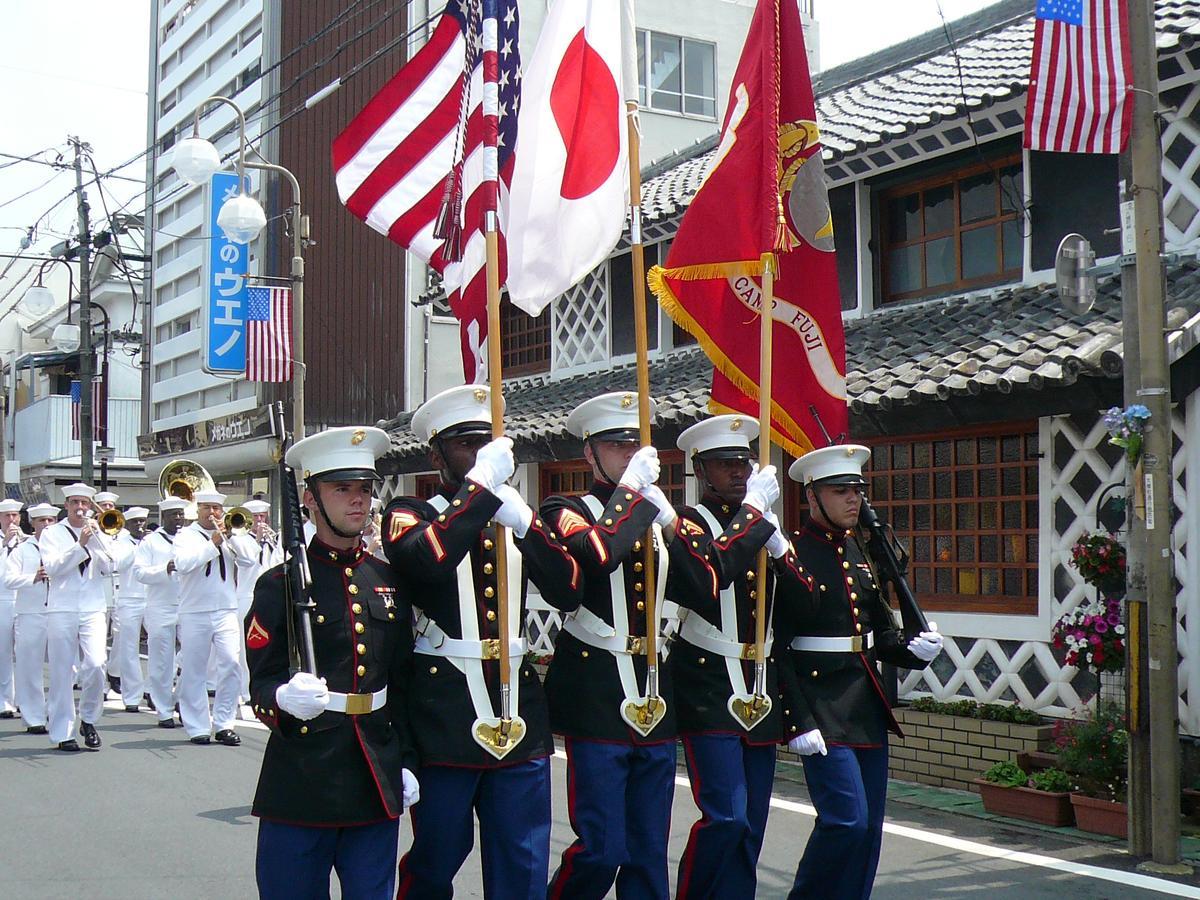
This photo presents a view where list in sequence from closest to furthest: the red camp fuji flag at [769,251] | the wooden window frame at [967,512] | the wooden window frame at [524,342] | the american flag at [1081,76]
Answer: the red camp fuji flag at [769,251] < the american flag at [1081,76] < the wooden window frame at [967,512] < the wooden window frame at [524,342]

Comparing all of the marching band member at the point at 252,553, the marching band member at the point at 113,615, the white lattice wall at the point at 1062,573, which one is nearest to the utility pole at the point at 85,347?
the marching band member at the point at 113,615

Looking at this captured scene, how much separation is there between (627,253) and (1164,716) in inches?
375

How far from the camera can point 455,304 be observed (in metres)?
5.95

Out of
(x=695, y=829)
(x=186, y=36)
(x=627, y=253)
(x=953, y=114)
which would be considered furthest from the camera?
(x=186, y=36)

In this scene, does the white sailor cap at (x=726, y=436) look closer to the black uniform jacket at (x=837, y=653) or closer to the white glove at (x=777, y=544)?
the white glove at (x=777, y=544)

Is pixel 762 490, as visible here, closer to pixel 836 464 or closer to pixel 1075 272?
pixel 836 464

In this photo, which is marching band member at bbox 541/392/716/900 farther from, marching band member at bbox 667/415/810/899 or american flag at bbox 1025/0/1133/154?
american flag at bbox 1025/0/1133/154

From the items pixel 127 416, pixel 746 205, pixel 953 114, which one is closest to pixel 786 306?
pixel 746 205

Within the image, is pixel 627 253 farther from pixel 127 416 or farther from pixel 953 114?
pixel 127 416

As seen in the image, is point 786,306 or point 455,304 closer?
point 455,304

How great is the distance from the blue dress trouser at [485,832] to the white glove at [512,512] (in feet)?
2.75

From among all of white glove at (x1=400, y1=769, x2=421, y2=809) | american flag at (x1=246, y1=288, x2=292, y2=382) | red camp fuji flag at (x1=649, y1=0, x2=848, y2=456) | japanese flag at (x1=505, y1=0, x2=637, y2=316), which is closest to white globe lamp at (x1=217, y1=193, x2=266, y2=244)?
american flag at (x1=246, y1=288, x2=292, y2=382)

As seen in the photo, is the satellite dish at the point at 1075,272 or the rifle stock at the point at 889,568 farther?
the satellite dish at the point at 1075,272

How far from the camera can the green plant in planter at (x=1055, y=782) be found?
822 centimetres
